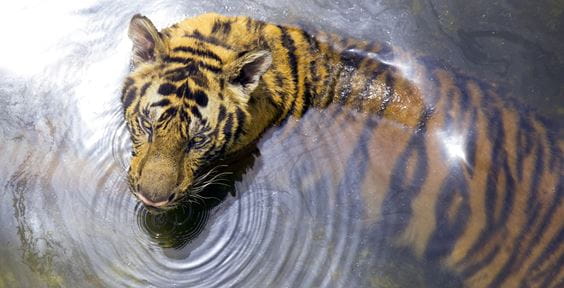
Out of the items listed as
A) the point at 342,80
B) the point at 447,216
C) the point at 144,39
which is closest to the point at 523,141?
the point at 447,216

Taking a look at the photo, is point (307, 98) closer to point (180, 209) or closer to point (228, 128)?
point (228, 128)

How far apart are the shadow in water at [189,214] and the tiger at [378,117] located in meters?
0.16

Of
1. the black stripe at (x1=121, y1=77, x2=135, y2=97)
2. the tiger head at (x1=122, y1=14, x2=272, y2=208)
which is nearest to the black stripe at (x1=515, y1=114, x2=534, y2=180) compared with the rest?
the tiger head at (x1=122, y1=14, x2=272, y2=208)

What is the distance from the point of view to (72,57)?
13.2 feet

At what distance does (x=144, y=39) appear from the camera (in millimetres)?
3121

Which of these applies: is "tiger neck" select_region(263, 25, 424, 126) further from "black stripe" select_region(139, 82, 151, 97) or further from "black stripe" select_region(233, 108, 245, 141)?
"black stripe" select_region(139, 82, 151, 97)

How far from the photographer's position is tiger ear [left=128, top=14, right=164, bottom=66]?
2.99m

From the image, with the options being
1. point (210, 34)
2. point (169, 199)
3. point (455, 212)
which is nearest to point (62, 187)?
point (169, 199)

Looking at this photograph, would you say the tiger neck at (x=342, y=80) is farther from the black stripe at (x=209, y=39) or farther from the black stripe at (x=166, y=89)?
the black stripe at (x=166, y=89)

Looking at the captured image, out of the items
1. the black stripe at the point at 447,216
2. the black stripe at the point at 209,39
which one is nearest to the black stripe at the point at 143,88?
the black stripe at the point at 209,39

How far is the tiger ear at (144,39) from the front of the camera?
118 inches

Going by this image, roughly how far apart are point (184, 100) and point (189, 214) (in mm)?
815

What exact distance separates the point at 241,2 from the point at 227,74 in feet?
4.93

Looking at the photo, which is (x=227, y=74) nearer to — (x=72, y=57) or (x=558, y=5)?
(x=72, y=57)
